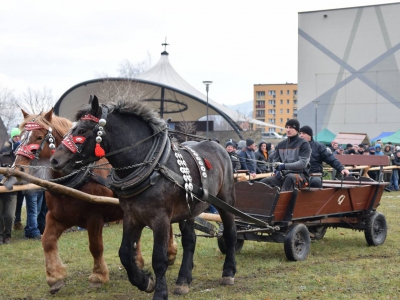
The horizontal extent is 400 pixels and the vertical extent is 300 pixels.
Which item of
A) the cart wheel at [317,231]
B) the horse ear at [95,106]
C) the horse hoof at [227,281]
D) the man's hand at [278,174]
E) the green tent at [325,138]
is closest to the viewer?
the horse ear at [95,106]

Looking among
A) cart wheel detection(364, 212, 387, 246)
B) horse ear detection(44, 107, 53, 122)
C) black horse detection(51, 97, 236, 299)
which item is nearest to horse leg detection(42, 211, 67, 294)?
black horse detection(51, 97, 236, 299)

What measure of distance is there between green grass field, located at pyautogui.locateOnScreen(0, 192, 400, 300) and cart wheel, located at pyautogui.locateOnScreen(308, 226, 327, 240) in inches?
4.7

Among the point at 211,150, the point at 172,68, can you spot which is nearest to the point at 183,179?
the point at 211,150

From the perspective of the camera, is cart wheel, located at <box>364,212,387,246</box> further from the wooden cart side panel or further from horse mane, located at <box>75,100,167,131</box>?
horse mane, located at <box>75,100,167,131</box>

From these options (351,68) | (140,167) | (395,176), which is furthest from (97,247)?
(351,68)

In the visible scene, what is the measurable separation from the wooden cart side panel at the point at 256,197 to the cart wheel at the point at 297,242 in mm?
431

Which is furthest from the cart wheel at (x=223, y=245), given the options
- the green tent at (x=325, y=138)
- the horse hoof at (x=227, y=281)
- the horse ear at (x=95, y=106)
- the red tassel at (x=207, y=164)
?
the green tent at (x=325, y=138)

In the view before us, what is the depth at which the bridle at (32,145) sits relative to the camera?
5809 mm

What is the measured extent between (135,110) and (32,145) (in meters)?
1.34

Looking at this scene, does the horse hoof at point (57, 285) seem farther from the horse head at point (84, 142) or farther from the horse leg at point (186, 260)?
the horse head at point (84, 142)

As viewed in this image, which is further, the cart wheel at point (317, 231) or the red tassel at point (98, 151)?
the cart wheel at point (317, 231)

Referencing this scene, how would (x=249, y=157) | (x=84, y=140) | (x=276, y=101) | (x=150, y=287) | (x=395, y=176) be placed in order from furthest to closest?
(x=276, y=101) < (x=395, y=176) < (x=249, y=157) < (x=150, y=287) < (x=84, y=140)

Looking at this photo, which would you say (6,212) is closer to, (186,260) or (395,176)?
(186,260)

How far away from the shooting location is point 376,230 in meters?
8.92
